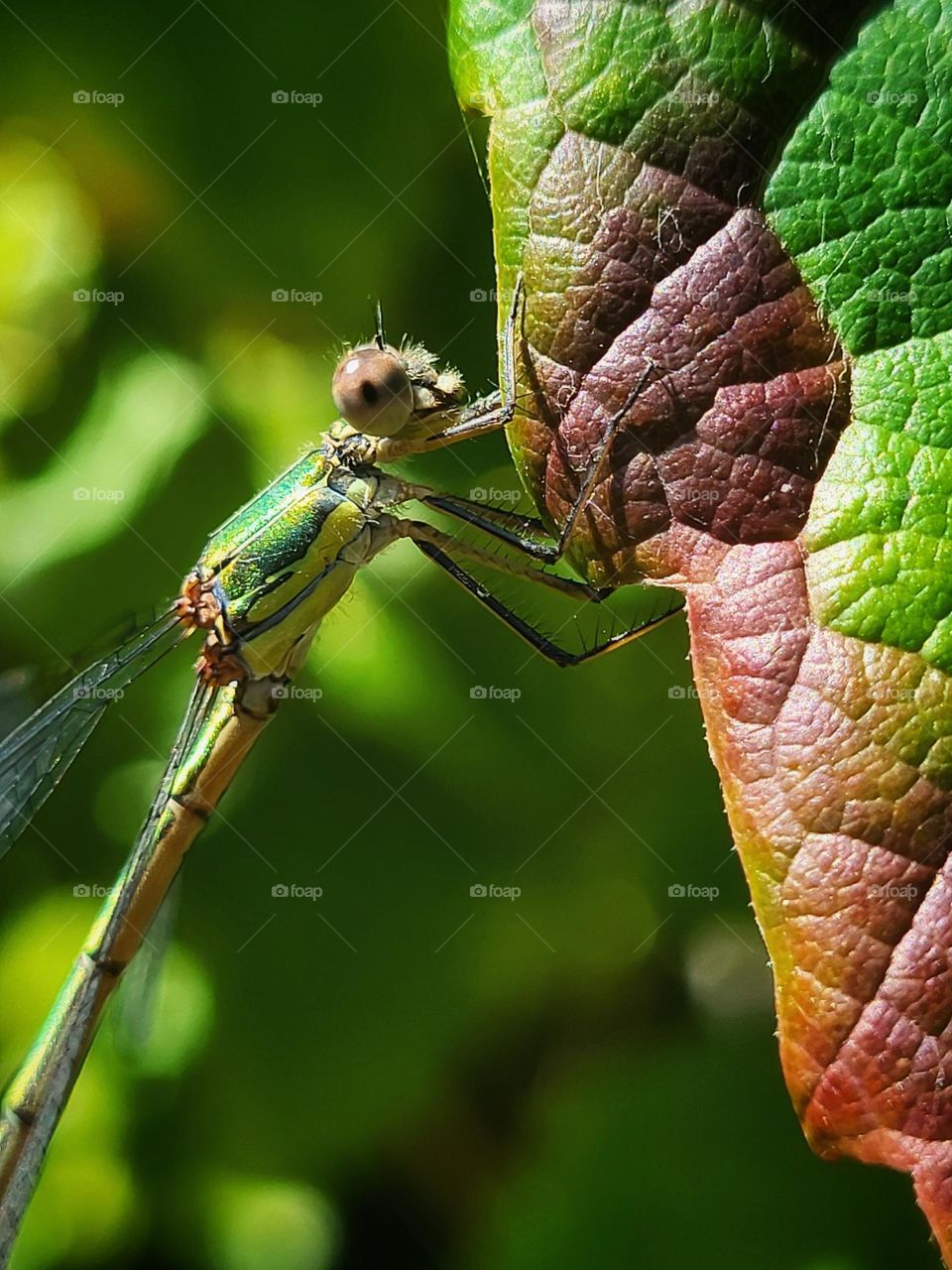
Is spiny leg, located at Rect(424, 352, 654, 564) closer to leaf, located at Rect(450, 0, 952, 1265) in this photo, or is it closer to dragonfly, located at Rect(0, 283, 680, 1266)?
dragonfly, located at Rect(0, 283, 680, 1266)

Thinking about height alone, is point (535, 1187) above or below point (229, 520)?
below

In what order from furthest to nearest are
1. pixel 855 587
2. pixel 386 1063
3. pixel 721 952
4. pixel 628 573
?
pixel 386 1063, pixel 721 952, pixel 628 573, pixel 855 587

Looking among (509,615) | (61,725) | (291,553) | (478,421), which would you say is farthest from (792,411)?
(61,725)

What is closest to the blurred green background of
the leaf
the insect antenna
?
the insect antenna

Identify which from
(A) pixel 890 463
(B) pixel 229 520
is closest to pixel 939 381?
(A) pixel 890 463

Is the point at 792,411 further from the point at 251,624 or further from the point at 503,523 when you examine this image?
the point at 251,624

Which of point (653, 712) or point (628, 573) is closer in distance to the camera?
point (628, 573)

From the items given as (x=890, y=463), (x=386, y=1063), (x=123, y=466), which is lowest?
(x=386, y=1063)

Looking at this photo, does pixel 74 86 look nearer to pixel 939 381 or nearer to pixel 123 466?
pixel 123 466
